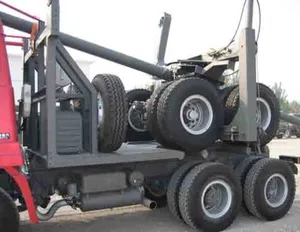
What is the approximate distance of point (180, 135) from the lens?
622 cm

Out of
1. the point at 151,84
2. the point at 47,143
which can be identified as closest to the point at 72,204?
the point at 47,143

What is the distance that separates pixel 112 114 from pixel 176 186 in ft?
4.70

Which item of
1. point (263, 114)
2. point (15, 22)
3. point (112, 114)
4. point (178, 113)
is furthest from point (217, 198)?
point (15, 22)

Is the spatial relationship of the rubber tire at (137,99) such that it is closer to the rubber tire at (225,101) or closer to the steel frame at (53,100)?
the steel frame at (53,100)

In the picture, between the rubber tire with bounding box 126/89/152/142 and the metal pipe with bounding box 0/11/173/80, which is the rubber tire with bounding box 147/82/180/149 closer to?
the metal pipe with bounding box 0/11/173/80

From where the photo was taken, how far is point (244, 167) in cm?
703

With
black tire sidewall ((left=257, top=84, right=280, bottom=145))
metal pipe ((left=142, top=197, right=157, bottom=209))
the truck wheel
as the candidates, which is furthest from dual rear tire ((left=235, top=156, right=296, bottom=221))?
metal pipe ((left=142, top=197, right=157, bottom=209))

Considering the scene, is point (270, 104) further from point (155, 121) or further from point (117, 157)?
point (117, 157)

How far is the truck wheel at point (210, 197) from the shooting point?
6.12 meters

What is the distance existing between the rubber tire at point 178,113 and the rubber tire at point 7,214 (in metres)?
2.18

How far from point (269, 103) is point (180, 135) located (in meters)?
1.97

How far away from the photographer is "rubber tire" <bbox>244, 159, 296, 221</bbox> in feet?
22.2

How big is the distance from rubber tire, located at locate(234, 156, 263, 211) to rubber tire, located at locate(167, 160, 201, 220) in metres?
0.91

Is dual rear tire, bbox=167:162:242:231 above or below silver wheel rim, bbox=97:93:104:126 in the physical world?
below
